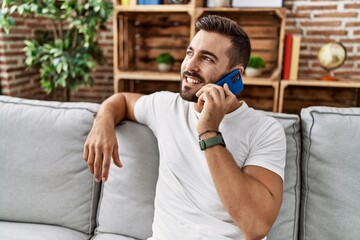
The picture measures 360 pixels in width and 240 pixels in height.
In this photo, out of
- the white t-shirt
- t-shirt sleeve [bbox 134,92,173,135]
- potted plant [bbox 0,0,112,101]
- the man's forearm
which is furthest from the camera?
potted plant [bbox 0,0,112,101]

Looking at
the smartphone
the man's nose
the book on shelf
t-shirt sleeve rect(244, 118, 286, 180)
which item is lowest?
t-shirt sleeve rect(244, 118, 286, 180)

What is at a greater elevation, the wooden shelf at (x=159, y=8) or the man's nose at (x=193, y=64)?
the wooden shelf at (x=159, y=8)

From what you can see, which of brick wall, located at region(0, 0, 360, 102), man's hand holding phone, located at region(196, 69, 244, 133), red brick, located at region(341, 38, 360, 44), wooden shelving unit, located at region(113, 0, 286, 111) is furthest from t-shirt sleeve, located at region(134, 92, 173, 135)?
red brick, located at region(341, 38, 360, 44)

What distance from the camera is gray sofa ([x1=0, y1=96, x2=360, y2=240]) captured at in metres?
1.27

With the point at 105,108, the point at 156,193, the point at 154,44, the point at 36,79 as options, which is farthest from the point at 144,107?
the point at 36,79

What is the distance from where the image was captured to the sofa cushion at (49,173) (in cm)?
147

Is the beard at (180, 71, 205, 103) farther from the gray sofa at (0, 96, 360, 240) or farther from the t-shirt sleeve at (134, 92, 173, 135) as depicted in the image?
the gray sofa at (0, 96, 360, 240)

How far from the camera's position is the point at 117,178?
1433 mm

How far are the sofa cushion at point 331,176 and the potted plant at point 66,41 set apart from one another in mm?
1656

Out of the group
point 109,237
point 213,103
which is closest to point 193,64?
point 213,103

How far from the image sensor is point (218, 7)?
2.39 metres

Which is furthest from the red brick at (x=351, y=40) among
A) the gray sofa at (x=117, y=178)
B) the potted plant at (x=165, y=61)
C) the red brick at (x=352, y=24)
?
the gray sofa at (x=117, y=178)

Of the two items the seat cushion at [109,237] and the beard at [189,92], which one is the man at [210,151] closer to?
the beard at [189,92]

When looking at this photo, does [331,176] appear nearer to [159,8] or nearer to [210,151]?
[210,151]
